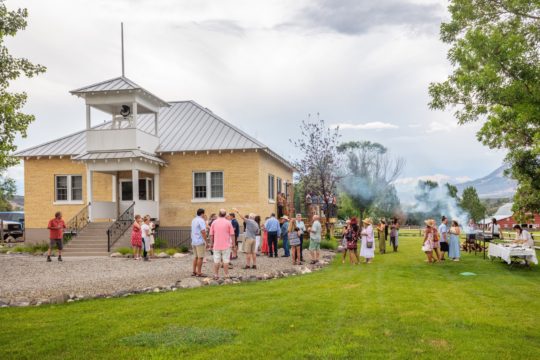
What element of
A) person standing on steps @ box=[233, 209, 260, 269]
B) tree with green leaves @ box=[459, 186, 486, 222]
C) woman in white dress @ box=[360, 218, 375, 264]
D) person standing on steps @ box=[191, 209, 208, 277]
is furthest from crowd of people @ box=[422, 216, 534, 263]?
tree with green leaves @ box=[459, 186, 486, 222]

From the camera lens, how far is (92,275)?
1446cm

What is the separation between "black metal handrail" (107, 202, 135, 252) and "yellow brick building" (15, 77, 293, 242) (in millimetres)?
423

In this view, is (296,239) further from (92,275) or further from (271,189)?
(271,189)

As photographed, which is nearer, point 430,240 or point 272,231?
point 430,240

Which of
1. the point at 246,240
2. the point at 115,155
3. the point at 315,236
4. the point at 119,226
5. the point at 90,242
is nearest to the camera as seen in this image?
the point at 246,240

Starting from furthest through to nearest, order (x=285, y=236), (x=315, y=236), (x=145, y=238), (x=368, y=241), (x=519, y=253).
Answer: (x=285, y=236), (x=145, y=238), (x=368, y=241), (x=315, y=236), (x=519, y=253)

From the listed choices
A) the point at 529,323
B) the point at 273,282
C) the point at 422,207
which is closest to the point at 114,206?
the point at 273,282

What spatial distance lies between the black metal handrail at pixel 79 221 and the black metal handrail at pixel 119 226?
266 centimetres

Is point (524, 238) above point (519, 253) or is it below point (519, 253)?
above

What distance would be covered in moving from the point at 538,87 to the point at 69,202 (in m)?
23.5

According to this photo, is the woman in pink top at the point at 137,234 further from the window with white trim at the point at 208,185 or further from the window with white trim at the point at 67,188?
the window with white trim at the point at 67,188

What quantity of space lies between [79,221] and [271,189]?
1098 centimetres

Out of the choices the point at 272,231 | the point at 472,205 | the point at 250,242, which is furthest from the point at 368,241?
the point at 472,205

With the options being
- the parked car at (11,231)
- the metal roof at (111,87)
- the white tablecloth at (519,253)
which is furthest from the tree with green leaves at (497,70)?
the parked car at (11,231)
